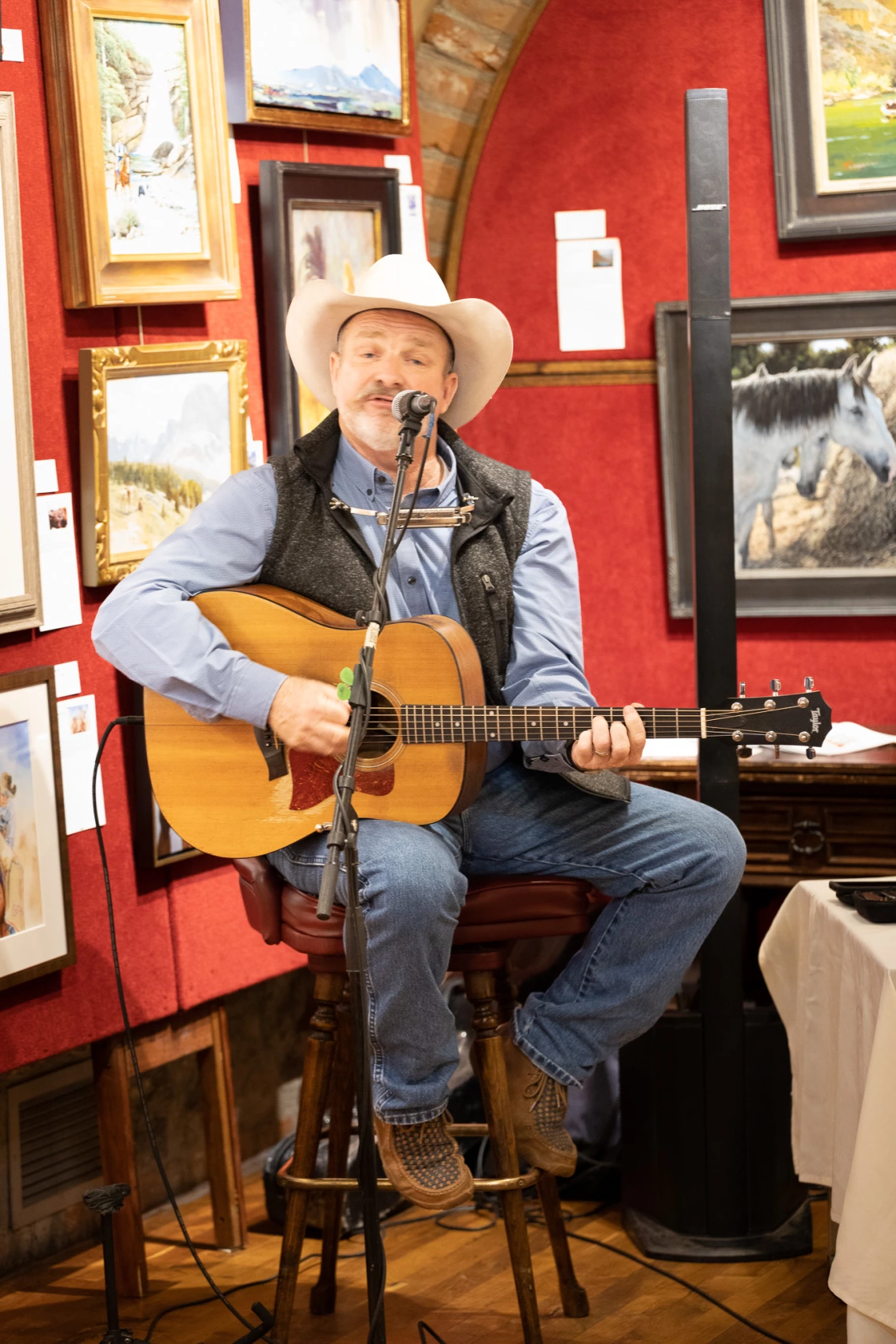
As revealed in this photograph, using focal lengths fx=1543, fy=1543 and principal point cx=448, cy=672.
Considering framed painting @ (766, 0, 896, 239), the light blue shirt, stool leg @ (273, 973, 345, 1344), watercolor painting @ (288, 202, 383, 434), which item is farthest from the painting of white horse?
stool leg @ (273, 973, 345, 1344)

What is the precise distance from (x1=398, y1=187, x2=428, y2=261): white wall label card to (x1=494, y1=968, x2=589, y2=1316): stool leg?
1.98m

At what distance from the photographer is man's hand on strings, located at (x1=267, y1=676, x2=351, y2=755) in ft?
8.46

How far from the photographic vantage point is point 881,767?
356cm

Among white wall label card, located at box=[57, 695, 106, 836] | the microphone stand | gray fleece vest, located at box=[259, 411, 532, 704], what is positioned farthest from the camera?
white wall label card, located at box=[57, 695, 106, 836]

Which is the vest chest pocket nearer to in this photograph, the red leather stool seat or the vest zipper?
the vest zipper

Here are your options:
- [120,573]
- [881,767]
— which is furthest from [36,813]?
[881,767]

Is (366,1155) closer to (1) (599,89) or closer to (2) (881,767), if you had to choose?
(2) (881,767)

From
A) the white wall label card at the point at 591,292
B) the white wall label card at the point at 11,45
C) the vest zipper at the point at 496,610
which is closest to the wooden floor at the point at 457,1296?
the vest zipper at the point at 496,610

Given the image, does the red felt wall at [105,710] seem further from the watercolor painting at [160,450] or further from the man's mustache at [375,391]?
the man's mustache at [375,391]

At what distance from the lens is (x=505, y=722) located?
2.56 metres

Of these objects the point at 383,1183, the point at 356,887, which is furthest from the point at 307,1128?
the point at 356,887

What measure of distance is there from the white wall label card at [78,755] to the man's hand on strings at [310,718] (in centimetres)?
71

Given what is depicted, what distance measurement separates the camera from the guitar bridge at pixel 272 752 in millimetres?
2686

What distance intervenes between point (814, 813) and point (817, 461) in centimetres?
A: 104
